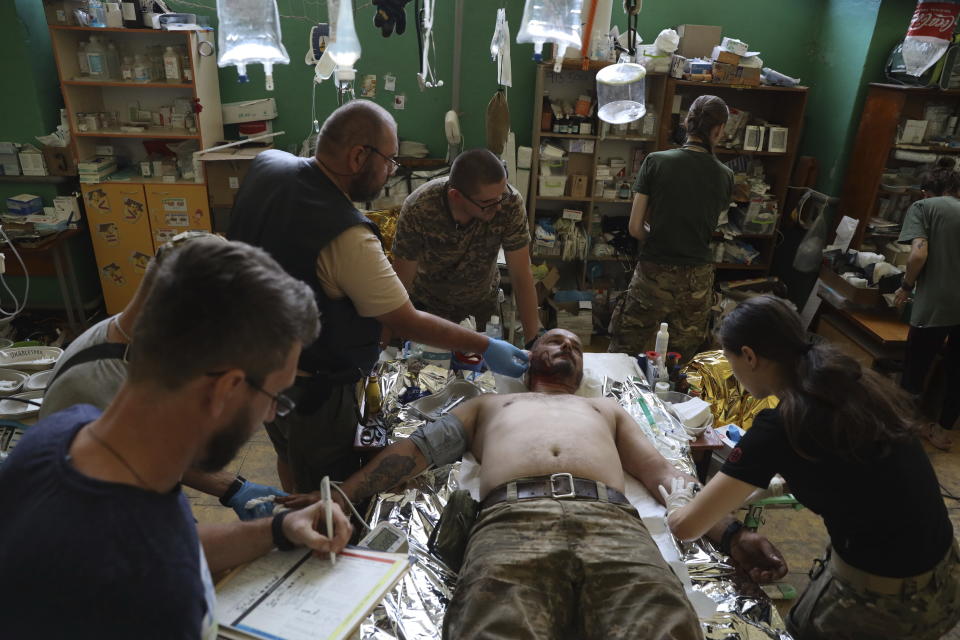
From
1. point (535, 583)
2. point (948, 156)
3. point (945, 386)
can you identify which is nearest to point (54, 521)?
point (535, 583)

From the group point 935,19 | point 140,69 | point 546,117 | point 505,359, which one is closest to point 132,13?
point 140,69

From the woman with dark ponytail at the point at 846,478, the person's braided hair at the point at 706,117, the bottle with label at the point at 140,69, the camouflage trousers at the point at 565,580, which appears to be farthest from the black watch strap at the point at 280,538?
the bottle with label at the point at 140,69

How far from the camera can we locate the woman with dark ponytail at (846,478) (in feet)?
5.42

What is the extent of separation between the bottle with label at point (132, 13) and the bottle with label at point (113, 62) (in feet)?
1.00

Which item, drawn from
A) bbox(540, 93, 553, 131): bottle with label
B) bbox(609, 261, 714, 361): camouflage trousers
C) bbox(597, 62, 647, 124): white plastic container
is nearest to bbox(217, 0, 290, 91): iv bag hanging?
bbox(597, 62, 647, 124): white plastic container

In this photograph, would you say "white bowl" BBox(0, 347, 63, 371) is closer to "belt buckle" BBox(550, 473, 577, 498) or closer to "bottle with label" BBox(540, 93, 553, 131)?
"belt buckle" BBox(550, 473, 577, 498)

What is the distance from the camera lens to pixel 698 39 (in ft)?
16.3

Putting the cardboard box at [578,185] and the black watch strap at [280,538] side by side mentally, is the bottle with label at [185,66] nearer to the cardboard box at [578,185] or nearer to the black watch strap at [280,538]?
the cardboard box at [578,185]

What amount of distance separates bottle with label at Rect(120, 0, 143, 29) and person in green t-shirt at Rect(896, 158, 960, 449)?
5402 millimetres

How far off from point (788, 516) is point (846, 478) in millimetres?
1974

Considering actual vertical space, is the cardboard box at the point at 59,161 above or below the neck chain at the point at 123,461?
below

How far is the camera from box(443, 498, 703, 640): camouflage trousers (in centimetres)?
169

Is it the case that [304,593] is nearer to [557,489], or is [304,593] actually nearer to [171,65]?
[557,489]

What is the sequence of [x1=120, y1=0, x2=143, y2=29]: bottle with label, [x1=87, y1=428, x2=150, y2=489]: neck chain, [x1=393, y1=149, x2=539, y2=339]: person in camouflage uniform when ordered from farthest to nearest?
[x1=120, y1=0, x2=143, y2=29]: bottle with label, [x1=393, y1=149, x2=539, y2=339]: person in camouflage uniform, [x1=87, y1=428, x2=150, y2=489]: neck chain
